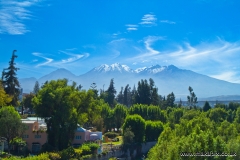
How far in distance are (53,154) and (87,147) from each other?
5.36 m

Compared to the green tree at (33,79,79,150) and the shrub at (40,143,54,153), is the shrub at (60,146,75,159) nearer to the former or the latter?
the shrub at (40,143,54,153)

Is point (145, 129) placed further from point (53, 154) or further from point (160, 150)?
point (160, 150)

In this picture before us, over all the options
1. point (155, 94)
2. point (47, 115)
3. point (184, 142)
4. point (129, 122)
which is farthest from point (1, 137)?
point (155, 94)

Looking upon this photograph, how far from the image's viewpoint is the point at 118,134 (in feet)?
179

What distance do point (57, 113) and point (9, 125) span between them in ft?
19.4

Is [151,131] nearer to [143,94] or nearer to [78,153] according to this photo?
[78,153]

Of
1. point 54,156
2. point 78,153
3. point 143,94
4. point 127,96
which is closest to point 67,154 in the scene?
point 78,153

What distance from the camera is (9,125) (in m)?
32.3

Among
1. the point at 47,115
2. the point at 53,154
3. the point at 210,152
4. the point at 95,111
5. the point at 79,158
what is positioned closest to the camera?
the point at 210,152

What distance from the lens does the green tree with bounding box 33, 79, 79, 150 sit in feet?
117

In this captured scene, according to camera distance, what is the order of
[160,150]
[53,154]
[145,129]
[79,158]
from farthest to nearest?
1. [145,129]
2. [79,158]
3. [53,154]
4. [160,150]

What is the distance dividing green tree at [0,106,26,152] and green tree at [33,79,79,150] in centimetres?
362

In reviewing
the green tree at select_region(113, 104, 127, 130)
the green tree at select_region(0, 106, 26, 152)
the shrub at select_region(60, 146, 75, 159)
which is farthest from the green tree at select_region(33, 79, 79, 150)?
the green tree at select_region(113, 104, 127, 130)

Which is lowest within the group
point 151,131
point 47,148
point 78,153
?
point 78,153
